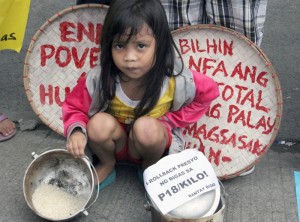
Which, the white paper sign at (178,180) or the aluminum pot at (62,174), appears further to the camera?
the aluminum pot at (62,174)

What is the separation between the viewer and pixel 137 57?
7.52 ft

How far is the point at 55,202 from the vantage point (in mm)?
2381

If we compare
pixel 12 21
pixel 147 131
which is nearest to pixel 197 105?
pixel 147 131

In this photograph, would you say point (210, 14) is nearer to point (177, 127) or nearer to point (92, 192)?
point (177, 127)

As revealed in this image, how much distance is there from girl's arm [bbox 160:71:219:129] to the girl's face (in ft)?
0.85

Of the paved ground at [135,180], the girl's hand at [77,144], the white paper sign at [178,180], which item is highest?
the girl's hand at [77,144]

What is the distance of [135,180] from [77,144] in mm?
499

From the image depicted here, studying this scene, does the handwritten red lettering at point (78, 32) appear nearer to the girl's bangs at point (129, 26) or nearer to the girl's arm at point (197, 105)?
the girl's bangs at point (129, 26)

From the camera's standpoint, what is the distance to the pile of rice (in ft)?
7.64

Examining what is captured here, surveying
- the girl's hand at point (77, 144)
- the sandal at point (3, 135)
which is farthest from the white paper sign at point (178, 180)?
the sandal at point (3, 135)

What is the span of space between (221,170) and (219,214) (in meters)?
0.53

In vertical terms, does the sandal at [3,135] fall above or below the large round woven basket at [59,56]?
below

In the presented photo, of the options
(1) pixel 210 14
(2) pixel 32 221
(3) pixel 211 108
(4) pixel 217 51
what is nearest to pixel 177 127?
(3) pixel 211 108

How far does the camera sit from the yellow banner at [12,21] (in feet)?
9.33
